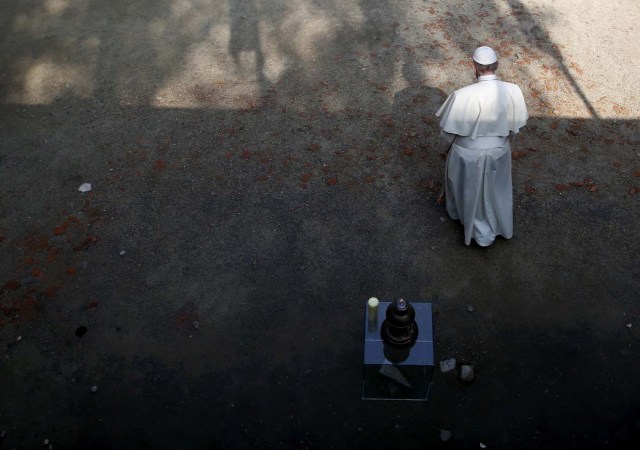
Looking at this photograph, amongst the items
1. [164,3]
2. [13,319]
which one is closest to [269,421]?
[13,319]

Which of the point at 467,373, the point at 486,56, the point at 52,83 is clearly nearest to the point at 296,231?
the point at 467,373

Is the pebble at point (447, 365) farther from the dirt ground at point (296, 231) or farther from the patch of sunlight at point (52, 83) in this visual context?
the patch of sunlight at point (52, 83)

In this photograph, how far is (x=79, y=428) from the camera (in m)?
3.68

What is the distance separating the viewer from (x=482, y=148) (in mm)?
4379

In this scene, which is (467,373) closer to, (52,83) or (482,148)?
(482,148)

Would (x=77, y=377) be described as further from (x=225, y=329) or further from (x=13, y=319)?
(x=225, y=329)

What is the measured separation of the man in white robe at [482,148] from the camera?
4156mm

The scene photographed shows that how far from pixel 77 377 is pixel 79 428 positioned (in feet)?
1.34

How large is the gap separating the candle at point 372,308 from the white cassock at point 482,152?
4.52ft

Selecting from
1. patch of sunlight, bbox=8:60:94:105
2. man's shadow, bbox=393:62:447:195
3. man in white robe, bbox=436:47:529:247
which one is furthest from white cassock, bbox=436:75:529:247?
patch of sunlight, bbox=8:60:94:105

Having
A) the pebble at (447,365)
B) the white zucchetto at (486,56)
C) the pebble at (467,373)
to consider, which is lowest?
the pebble at (447,365)

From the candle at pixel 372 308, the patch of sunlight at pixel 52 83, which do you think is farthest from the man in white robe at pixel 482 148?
the patch of sunlight at pixel 52 83

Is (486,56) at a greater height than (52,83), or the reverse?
(486,56)

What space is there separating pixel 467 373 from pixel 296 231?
200 centimetres
